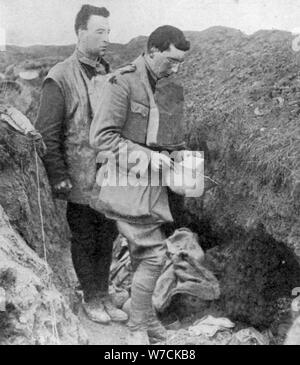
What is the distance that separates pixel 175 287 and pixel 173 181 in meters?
0.69

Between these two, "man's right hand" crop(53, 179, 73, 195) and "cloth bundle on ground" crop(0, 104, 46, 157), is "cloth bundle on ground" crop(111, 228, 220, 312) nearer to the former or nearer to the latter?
"man's right hand" crop(53, 179, 73, 195)

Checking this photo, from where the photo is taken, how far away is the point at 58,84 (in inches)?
191

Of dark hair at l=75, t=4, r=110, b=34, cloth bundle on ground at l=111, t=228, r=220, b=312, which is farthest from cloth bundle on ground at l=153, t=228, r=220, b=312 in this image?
dark hair at l=75, t=4, r=110, b=34

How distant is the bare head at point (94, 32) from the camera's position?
4.89 m

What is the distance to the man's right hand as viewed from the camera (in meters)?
4.91

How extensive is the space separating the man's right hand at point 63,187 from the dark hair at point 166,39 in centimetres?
97

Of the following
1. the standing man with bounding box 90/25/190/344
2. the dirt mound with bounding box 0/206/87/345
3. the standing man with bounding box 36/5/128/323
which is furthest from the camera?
the standing man with bounding box 36/5/128/323

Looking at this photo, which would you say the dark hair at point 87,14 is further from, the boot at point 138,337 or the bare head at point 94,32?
the boot at point 138,337

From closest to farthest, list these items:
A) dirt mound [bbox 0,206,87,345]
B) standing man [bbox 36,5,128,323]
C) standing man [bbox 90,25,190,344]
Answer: dirt mound [bbox 0,206,87,345]
standing man [bbox 90,25,190,344]
standing man [bbox 36,5,128,323]

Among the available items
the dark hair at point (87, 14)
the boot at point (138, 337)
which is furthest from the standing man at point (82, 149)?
the boot at point (138, 337)

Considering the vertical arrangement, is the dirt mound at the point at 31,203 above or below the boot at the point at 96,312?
above

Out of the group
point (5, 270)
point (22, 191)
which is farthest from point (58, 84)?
point (5, 270)

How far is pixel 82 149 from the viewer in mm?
4879
